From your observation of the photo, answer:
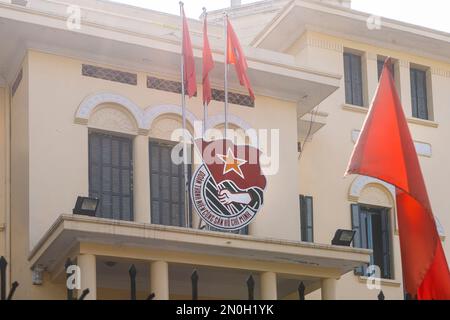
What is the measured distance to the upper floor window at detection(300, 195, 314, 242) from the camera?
2683cm

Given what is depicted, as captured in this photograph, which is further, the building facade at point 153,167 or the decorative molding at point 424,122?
the decorative molding at point 424,122

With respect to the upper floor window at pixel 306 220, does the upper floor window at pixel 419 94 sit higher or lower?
higher

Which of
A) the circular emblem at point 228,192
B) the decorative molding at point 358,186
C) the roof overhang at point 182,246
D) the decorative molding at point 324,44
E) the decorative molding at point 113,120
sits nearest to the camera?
the roof overhang at point 182,246

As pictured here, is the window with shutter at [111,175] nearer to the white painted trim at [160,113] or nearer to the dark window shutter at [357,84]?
the white painted trim at [160,113]

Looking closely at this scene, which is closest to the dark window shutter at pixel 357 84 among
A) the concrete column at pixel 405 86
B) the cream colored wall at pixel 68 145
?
the concrete column at pixel 405 86

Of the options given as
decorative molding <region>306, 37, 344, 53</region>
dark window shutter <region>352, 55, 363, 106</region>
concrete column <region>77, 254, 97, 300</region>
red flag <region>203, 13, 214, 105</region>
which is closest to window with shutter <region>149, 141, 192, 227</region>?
red flag <region>203, 13, 214, 105</region>

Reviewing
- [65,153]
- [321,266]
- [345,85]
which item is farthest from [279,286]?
[345,85]

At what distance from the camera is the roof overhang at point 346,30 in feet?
92.6

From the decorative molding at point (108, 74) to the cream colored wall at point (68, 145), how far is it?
101 mm

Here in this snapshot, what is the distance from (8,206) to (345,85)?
9031mm

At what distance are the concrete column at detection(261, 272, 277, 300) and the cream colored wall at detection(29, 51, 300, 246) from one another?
7.35ft

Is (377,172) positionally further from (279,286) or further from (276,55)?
(276,55)

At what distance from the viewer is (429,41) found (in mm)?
29641

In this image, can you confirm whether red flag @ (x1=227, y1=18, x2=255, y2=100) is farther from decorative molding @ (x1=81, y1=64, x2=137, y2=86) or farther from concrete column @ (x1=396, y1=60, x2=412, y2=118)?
concrete column @ (x1=396, y1=60, x2=412, y2=118)
